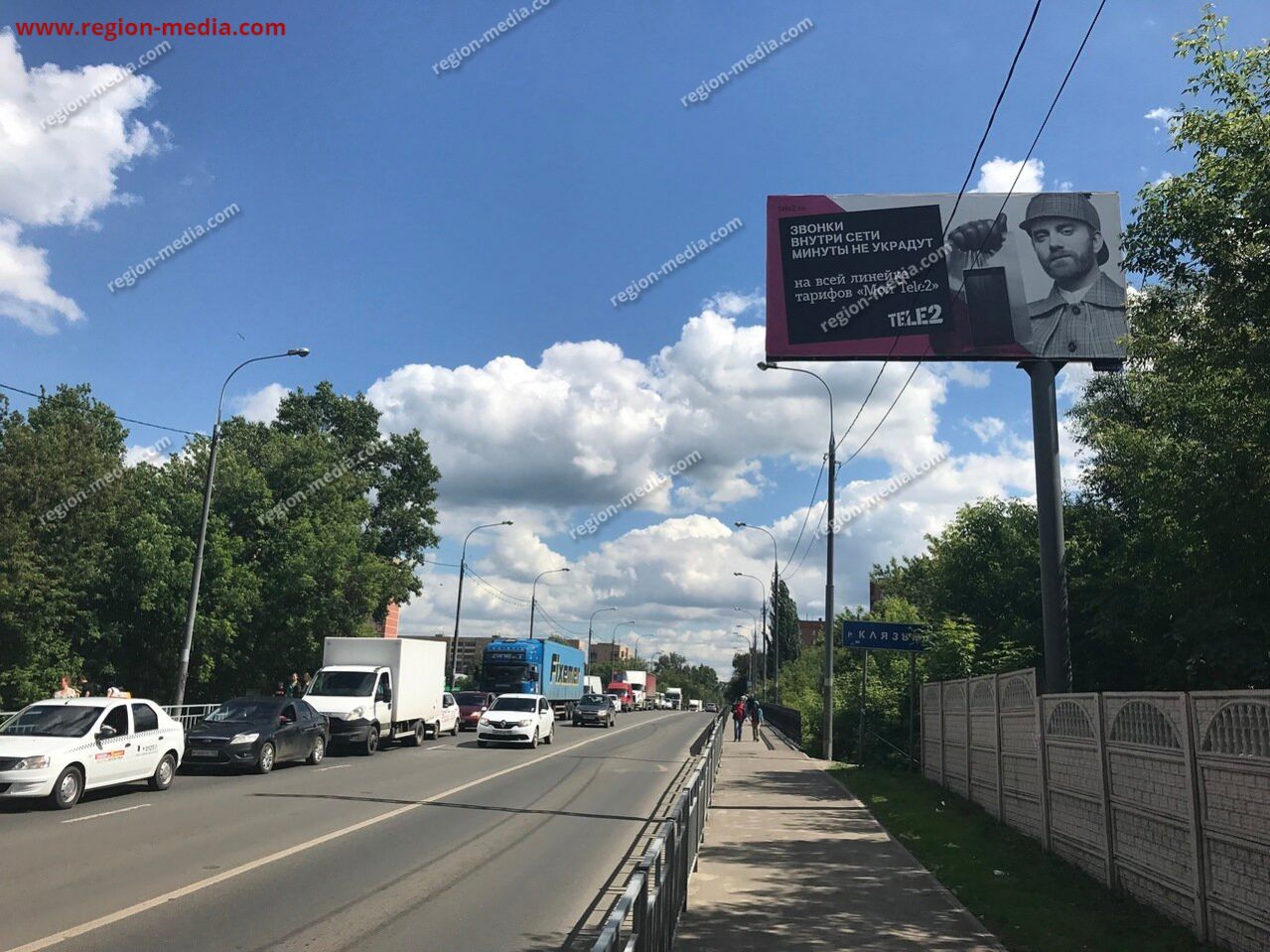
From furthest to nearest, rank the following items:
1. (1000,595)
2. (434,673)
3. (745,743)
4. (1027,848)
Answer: (745,743) < (434,673) < (1000,595) < (1027,848)

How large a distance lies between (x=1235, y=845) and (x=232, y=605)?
110 feet

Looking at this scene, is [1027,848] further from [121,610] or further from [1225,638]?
[121,610]

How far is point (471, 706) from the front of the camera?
127 feet

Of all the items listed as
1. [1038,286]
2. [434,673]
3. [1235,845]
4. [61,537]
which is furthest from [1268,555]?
[61,537]

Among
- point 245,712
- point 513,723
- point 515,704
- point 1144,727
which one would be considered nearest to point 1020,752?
point 1144,727

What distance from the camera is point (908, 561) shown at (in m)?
45.2

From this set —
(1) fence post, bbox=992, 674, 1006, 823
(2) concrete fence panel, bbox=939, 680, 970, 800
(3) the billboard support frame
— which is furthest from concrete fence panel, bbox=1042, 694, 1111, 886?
(3) the billboard support frame

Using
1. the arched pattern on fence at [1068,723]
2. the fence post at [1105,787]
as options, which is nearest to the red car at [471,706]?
the arched pattern on fence at [1068,723]

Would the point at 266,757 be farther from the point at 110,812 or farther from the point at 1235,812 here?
the point at 1235,812

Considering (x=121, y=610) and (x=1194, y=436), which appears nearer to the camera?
(x=1194, y=436)

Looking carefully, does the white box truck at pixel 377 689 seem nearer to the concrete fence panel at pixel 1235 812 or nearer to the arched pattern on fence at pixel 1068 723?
the arched pattern on fence at pixel 1068 723

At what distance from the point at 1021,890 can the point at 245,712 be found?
16.1 meters

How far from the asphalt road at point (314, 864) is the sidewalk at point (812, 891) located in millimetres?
1157

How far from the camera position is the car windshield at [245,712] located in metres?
20.0
